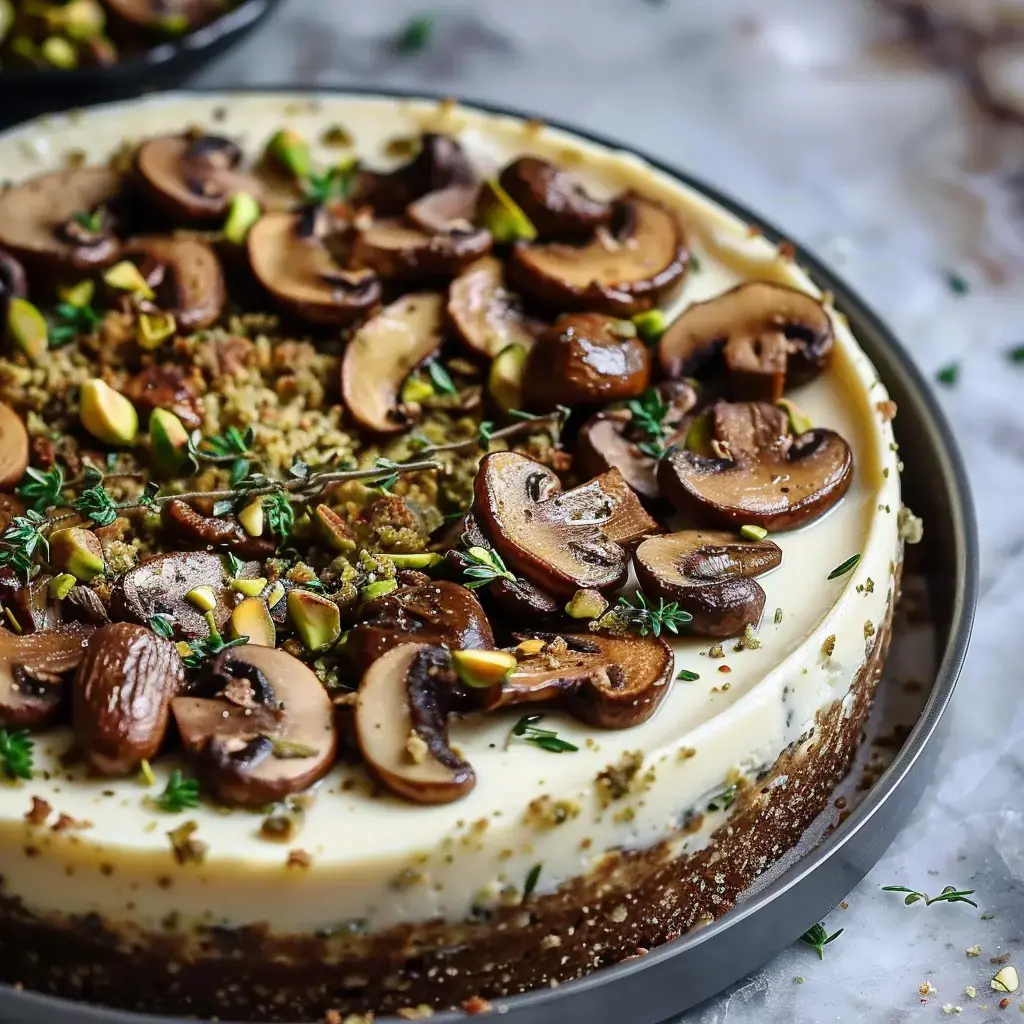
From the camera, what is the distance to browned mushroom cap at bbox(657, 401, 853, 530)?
113 inches

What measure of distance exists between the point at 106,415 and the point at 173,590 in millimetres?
497

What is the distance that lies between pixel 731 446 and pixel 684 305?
54 cm

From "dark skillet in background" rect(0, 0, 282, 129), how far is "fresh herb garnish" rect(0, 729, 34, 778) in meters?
2.52

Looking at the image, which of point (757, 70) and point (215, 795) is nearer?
point (215, 795)

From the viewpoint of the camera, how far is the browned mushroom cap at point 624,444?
9.75 feet

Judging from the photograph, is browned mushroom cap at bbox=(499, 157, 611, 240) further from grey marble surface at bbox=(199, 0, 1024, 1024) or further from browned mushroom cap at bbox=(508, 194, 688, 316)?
grey marble surface at bbox=(199, 0, 1024, 1024)

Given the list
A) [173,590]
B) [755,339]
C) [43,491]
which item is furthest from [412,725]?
[755,339]

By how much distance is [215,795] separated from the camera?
243 cm

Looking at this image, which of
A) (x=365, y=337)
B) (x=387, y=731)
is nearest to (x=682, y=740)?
(x=387, y=731)

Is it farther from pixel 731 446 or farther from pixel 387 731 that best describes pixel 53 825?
pixel 731 446

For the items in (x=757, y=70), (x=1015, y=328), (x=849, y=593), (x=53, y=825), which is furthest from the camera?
(x=757, y=70)

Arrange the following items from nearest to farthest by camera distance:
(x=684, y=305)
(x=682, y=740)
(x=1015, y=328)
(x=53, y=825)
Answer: (x=53, y=825) → (x=682, y=740) → (x=684, y=305) → (x=1015, y=328)

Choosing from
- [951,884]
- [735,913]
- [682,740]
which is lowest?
[951,884]

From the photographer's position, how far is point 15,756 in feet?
7.96
